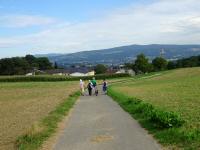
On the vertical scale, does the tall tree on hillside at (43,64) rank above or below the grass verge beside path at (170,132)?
below

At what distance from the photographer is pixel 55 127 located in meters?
15.6

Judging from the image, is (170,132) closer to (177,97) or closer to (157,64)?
(177,97)

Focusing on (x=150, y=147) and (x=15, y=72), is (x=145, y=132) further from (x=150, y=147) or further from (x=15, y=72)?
(x=15, y=72)

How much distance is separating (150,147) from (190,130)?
1781 millimetres

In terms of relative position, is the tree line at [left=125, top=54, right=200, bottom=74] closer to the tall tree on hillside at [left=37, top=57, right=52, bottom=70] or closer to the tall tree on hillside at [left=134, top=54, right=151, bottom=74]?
the tall tree on hillside at [left=134, top=54, right=151, bottom=74]

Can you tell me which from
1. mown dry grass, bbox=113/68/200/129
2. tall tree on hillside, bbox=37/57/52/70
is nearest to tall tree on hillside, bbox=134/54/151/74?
tall tree on hillside, bbox=37/57/52/70

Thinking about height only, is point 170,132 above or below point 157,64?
above

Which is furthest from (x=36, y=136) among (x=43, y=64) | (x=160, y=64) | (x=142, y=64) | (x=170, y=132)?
(x=43, y=64)

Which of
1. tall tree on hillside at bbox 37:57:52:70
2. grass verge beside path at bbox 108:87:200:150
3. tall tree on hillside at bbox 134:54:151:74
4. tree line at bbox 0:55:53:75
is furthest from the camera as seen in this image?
tall tree on hillside at bbox 37:57:52:70

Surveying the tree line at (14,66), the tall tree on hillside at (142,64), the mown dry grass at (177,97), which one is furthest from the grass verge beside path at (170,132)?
the tree line at (14,66)

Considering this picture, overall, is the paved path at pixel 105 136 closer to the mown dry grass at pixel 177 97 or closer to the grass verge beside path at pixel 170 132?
the grass verge beside path at pixel 170 132

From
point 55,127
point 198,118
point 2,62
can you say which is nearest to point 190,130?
point 198,118

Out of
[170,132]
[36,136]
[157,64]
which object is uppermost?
[170,132]

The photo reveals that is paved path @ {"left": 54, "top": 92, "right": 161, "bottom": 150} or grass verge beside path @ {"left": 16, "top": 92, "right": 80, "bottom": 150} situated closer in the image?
paved path @ {"left": 54, "top": 92, "right": 161, "bottom": 150}
